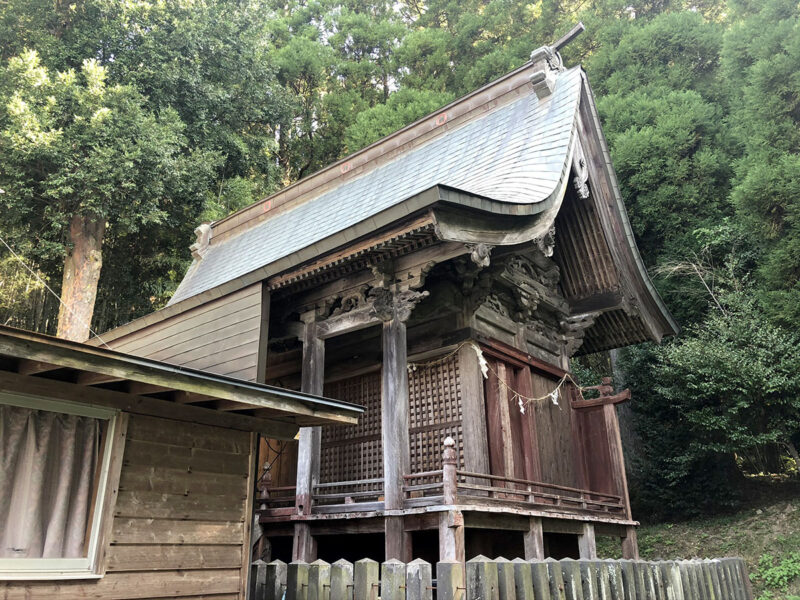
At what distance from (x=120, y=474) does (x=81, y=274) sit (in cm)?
1471

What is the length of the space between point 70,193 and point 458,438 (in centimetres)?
1350

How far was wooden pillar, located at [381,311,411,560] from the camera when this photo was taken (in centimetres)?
664

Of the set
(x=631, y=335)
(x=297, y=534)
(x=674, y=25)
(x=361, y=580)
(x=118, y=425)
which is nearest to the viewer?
(x=361, y=580)

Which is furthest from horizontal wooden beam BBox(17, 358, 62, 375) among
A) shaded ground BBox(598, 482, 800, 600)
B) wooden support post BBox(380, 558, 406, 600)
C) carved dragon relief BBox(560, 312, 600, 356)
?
shaded ground BBox(598, 482, 800, 600)

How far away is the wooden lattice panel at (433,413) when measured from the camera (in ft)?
26.2

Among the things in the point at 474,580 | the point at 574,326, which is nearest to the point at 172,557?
the point at 474,580

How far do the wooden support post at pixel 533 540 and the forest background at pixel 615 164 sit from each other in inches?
291

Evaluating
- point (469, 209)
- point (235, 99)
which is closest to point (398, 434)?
point (469, 209)

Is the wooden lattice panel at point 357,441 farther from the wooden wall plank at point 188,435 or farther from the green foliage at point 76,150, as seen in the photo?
the green foliage at point 76,150

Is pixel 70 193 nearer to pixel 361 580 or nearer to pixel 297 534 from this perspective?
pixel 297 534

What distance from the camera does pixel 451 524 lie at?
6102mm

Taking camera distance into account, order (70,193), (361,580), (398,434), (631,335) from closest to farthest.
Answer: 1. (361,580)
2. (398,434)
3. (631,335)
4. (70,193)

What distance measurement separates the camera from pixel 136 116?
1672cm

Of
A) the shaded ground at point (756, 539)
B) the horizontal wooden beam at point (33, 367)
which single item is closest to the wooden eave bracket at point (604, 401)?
the shaded ground at point (756, 539)
